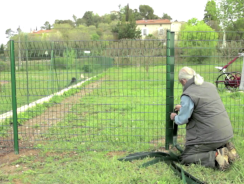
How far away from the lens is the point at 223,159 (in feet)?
10.9

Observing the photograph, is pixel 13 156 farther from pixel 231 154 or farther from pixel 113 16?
pixel 113 16

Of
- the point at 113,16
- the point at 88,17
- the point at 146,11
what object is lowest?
the point at 88,17

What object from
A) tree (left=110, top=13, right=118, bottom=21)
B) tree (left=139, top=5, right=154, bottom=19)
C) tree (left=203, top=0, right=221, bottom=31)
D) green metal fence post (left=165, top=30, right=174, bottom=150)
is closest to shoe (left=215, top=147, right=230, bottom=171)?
green metal fence post (left=165, top=30, right=174, bottom=150)

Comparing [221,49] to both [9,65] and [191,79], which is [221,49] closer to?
[191,79]

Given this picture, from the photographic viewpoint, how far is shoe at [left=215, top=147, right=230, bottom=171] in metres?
3.32

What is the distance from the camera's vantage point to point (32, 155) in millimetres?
4215

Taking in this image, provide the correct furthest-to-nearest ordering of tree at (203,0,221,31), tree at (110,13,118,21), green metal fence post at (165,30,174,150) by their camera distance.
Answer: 1. tree at (110,13,118,21)
2. tree at (203,0,221,31)
3. green metal fence post at (165,30,174,150)

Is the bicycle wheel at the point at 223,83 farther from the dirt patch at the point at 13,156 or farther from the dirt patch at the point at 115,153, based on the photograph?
the dirt patch at the point at 13,156

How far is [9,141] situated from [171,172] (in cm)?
329

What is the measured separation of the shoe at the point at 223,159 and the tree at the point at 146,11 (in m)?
97.9

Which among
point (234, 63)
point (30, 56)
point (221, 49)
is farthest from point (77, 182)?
point (234, 63)

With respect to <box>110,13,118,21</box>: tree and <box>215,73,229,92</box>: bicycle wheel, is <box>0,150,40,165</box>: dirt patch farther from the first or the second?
<box>110,13,118,21</box>: tree

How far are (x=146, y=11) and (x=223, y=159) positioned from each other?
327ft

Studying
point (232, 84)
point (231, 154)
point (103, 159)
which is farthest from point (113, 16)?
point (231, 154)
